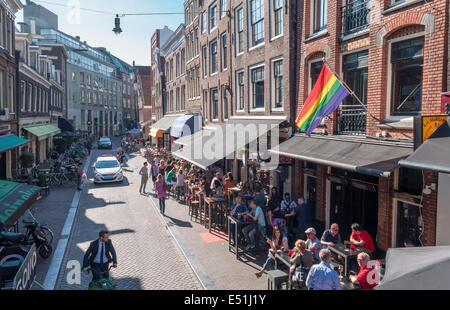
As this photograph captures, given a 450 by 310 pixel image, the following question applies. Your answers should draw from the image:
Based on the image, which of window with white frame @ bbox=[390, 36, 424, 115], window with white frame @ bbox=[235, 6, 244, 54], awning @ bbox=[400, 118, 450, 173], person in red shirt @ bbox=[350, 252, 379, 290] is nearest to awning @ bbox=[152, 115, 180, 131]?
window with white frame @ bbox=[235, 6, 244, 54]

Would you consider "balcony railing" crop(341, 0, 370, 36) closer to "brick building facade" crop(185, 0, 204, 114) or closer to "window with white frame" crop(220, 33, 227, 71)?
"window with white frame" crop(220, 33, 227, 71)

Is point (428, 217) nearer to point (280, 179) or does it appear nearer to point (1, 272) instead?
point (280, 179)

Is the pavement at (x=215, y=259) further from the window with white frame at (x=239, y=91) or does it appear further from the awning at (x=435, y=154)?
the window with white frame at (x=239, y=91)

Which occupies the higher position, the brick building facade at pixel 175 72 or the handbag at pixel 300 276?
the brick building facade at pixel 175 72

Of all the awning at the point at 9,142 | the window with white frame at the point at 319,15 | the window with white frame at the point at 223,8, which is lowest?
the awning at the point at 9,142

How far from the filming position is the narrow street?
8.73 metres

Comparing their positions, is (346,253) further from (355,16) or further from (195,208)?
(195,208)

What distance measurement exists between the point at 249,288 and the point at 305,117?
15.8 ft

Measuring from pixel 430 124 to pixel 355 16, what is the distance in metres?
4.73

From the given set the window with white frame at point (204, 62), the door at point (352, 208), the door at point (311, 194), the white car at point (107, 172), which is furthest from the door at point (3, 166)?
the door at point (352, 208)

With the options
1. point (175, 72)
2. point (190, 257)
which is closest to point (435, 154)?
point (190, 257)

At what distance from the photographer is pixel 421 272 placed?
414 cm

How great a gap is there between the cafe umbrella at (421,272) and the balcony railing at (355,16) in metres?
7.51

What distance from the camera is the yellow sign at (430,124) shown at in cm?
727
